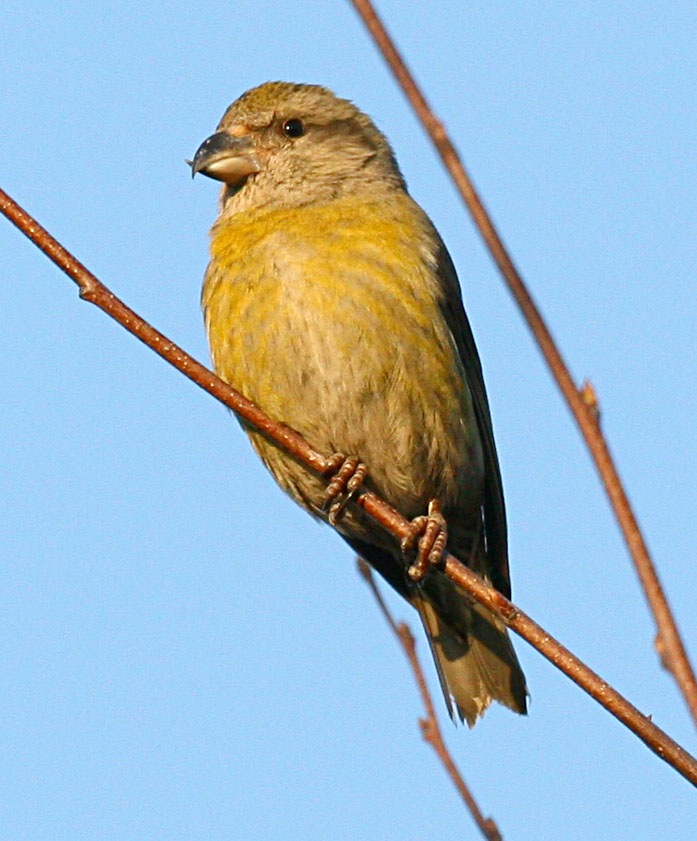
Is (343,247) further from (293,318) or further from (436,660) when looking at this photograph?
(436,660)

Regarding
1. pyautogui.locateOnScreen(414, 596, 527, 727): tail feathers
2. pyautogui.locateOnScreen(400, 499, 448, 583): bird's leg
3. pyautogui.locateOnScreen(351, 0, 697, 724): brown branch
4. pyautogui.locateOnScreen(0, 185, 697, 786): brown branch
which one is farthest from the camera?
pyautogui.locateOnScreen(414, 596, 527, 727): tail feathers

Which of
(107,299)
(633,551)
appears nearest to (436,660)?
(107,299)

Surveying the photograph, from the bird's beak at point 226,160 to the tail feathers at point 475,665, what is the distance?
194 centimetres

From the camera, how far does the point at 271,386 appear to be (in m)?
4.76

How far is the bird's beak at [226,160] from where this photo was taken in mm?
5480

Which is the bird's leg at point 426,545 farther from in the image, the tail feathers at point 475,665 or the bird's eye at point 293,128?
the bird's eye at point 293,128

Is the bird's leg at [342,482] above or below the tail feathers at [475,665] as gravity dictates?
above

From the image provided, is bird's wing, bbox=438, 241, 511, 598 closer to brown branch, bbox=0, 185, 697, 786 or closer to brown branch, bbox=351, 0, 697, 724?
brown branch, bbox=0, 185, 697, 786

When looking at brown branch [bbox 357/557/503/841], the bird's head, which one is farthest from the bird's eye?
brown branch [bbox 357/557/503/841]

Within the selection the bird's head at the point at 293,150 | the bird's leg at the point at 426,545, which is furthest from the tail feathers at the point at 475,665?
the bird's head at the point at 293,150

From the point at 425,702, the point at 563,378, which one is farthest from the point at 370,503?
the point at 563,378

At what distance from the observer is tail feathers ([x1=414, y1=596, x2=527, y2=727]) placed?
17.7ft

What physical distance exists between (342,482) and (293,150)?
1.65 metres

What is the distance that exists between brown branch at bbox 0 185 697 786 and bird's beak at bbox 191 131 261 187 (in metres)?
1.72
